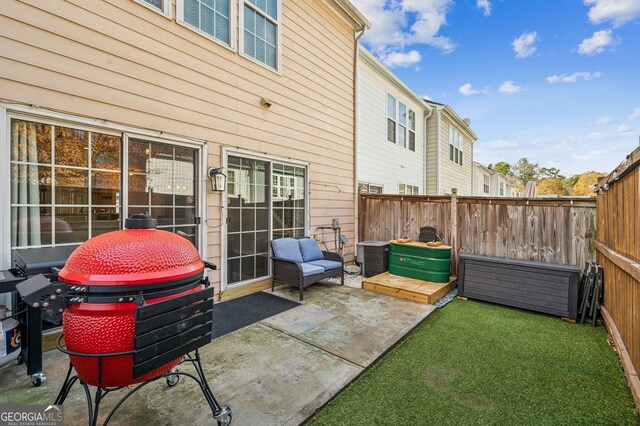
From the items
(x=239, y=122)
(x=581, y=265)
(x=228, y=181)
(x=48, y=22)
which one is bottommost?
(x=581, y=265)

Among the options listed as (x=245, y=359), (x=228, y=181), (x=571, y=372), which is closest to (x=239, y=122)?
(x=228, y=181)

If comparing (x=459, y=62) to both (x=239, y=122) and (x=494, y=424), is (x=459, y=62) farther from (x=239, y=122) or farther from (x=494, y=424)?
(x=494, y=424)

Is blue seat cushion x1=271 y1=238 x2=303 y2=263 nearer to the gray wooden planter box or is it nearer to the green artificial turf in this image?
the green artificial turf

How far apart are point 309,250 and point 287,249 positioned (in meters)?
0.53

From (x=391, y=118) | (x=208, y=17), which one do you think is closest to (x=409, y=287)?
(x=208, y=17)

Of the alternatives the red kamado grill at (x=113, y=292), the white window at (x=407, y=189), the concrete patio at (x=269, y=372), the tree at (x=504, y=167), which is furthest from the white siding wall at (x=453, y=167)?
the tree at (x=504, y=167)

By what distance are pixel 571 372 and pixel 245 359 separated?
302 centimetres

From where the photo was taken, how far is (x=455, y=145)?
14.0m

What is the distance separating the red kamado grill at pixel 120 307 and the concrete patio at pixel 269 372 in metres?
0.70

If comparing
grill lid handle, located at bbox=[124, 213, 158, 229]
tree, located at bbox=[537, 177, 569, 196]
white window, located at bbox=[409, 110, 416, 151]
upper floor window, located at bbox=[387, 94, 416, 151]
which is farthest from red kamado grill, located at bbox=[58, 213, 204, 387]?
tree, located at bbox=[537, 177, 569, 196]

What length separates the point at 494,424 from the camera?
78.7 inches

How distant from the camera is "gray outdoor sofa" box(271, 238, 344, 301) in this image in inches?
180

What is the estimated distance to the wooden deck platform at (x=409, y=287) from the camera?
4523mm

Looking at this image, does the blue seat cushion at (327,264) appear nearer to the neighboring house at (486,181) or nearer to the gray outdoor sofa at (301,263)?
the gray outdoor sofa at (301,263)
